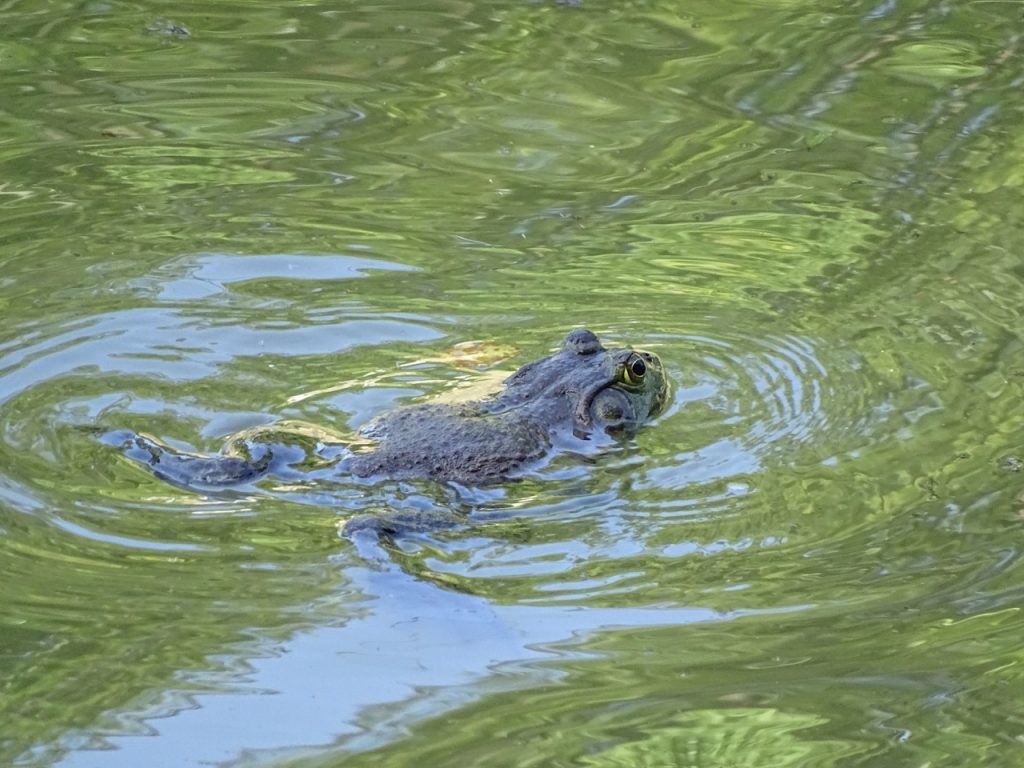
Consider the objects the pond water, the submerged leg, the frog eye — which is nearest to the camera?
the pond water

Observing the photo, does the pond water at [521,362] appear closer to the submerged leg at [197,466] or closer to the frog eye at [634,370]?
the submerged leg at [197,466]

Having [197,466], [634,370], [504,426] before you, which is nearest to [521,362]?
[634,370]

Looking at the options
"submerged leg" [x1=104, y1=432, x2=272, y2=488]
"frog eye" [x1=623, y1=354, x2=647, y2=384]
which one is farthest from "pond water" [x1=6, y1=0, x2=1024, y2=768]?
"frog eye" [x1=623, y1=354, x2=647, y2=384]

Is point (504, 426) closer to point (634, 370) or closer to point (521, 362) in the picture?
point (634, 370)

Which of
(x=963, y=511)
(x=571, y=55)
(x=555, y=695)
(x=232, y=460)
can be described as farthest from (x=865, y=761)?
(x=571, y=55)

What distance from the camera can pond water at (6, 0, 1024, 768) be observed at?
14.1 feet

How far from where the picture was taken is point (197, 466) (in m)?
5.61

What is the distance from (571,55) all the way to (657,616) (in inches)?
221

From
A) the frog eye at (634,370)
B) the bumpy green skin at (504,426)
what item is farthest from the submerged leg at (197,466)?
the frog eye at (634,370)

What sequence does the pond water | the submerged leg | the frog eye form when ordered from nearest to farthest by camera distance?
the pond water → the submerged leg → the frog eye

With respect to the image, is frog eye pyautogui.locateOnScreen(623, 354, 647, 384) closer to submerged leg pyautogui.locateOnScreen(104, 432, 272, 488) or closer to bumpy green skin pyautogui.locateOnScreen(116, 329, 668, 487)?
bumpy green skin pyautogui.locateOnScreen(116, 329, 668, 487)

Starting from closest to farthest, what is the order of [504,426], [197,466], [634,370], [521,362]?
[197,466] → [504,426] → [634,370] → [521,362]

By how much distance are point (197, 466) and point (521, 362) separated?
165 cm

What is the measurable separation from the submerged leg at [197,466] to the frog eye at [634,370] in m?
1.47
